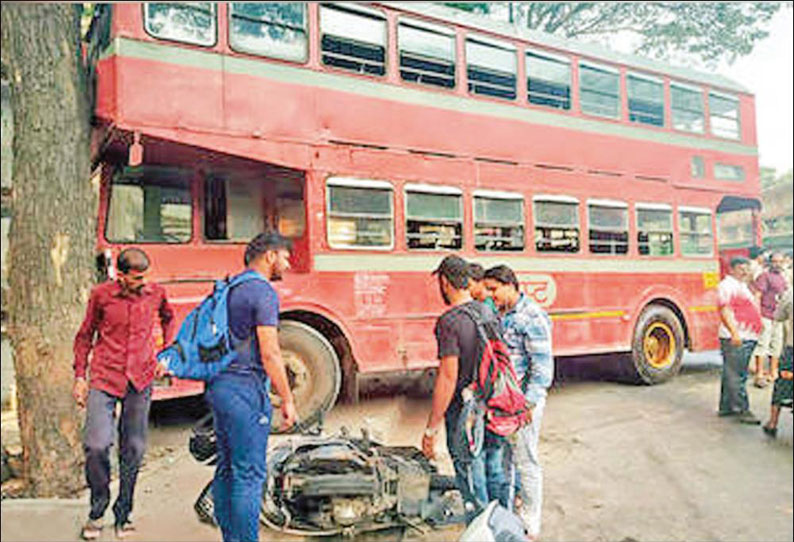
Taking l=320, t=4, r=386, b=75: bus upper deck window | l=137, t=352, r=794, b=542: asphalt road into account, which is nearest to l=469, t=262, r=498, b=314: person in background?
l=137, t=352, r=794, b=542: asphalt road

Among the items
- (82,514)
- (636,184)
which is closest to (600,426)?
(636,184)

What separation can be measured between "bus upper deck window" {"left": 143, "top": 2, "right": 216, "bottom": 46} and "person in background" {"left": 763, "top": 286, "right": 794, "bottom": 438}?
379 centimetres

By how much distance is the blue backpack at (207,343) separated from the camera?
6.56 ft

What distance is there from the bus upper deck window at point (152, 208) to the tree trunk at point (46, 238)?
0.20 m

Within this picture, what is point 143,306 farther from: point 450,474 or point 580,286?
point 580,286

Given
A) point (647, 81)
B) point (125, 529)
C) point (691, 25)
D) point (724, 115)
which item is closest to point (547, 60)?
point (647, 81)

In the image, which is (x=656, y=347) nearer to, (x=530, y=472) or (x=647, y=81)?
(x=647, y=81)

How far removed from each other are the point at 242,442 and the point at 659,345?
131 inches

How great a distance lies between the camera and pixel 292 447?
6.85 feet

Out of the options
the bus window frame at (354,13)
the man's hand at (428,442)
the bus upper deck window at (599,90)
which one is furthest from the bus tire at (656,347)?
the bus window frame at (354,13)

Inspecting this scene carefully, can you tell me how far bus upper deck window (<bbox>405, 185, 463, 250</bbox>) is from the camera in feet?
10.1

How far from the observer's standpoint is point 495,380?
2133 mm

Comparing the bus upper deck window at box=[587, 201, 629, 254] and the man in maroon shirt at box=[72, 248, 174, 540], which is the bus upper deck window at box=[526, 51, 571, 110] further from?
the man in maroon shirt at box=[72, 248, 174, 540]

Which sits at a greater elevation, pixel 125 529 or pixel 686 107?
pixel 686 107
